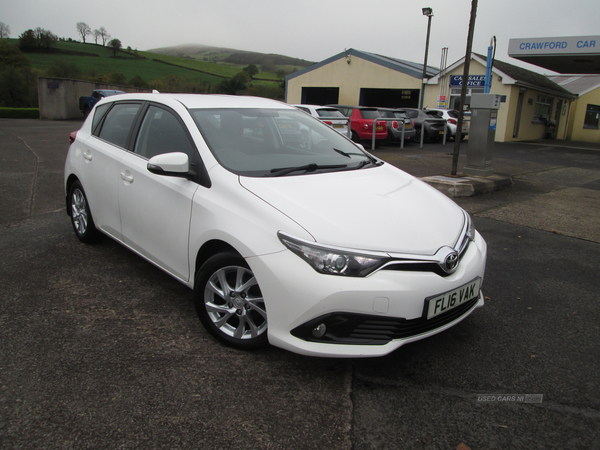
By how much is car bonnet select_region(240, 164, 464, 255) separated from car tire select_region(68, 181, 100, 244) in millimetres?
2372

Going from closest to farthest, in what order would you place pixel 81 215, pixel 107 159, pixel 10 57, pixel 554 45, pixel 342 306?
pixel 342 306
pixel 107 159
pixel 81 215
pixel 554 45
pixel 10 57

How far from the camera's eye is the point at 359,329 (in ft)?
7.96

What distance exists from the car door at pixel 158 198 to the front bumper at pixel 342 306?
82cm

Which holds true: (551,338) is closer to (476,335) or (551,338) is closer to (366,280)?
(476,335)

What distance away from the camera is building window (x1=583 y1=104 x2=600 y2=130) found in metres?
28.7

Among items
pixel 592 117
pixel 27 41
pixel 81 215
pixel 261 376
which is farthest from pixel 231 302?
pixel 27 41

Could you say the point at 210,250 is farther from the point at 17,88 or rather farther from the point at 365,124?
the point at 17,88

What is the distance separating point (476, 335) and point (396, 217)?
1111mm

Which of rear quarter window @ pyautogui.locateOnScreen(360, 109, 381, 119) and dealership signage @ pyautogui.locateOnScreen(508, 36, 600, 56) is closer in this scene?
rear quarter window @ pyautogui.locateOnScreen(360, 109, 381, 119)

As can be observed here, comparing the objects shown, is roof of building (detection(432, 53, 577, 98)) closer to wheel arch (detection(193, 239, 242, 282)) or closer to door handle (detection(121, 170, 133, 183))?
door handle (detection(121, 170, 133, 183))

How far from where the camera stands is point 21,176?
336 inches

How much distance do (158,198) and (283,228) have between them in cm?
125

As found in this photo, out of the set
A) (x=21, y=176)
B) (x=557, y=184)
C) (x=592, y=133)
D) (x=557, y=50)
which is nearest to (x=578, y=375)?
(x=557, y=184)

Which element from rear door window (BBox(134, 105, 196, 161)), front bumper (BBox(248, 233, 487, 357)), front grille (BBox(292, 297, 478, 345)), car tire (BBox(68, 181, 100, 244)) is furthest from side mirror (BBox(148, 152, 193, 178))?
car tire (BBox(68, 181, 100, 244))
